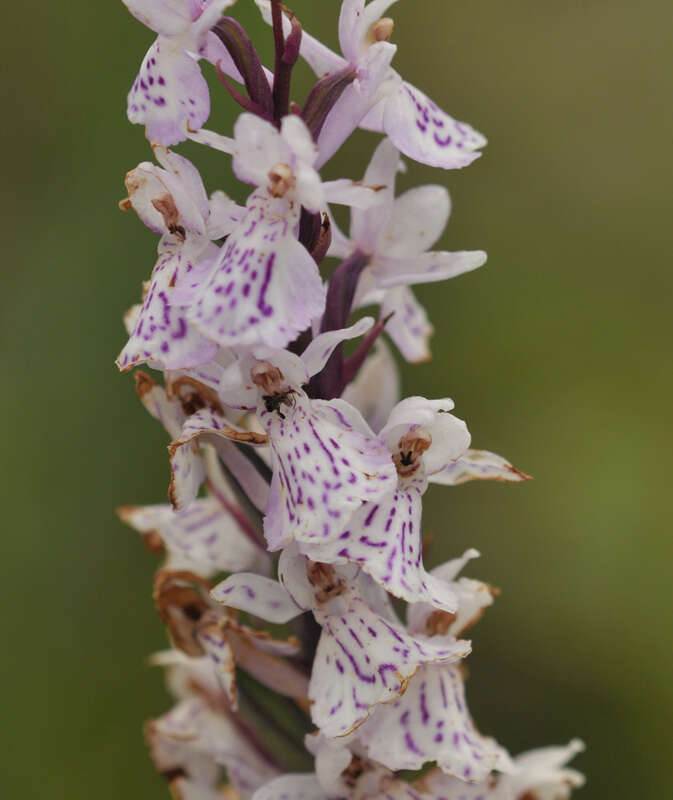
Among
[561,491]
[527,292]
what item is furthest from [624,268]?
[561,491]

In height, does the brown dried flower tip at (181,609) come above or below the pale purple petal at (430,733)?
above

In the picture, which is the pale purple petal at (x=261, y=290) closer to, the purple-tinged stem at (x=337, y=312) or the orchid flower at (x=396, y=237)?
the purple-tinged stem at (x=337, y=312)

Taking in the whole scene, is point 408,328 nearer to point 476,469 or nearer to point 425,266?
point 425,266

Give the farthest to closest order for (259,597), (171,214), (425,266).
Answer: (425,266)
(259,597)
(171,214)

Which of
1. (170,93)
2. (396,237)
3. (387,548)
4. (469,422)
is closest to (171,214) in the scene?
(170,93)

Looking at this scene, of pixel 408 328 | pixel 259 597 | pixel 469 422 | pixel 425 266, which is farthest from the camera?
pixel 469 422

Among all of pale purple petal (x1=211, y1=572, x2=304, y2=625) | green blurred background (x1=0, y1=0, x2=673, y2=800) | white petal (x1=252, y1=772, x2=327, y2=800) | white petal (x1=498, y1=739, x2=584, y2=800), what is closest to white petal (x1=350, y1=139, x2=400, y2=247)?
pale purple petal (x1=211, y1=572, x2=304, y2=625)

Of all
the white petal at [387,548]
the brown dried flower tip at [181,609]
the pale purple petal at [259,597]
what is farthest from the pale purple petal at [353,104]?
the brown dried flower tip at [181,609]
